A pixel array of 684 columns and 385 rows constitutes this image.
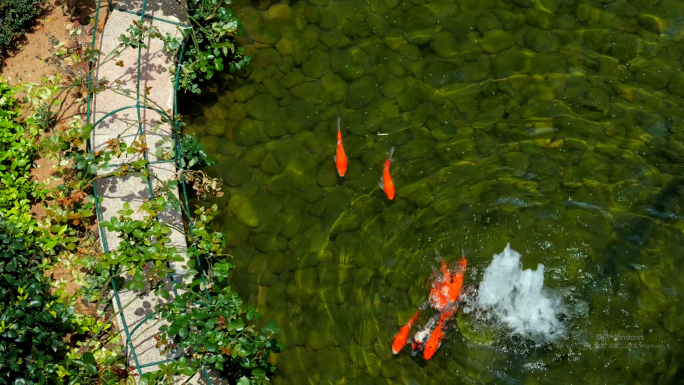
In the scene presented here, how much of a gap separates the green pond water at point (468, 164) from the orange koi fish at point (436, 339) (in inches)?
3.1

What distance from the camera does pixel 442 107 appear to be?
19.6 ft

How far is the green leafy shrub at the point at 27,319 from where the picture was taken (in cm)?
465

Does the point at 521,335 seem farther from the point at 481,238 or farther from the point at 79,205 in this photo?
the point at 79,205

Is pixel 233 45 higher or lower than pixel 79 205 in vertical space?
higher

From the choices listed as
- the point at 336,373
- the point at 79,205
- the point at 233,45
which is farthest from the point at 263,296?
the point at 233,45

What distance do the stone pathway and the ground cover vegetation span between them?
0.08 metres

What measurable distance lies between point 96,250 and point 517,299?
156 inches

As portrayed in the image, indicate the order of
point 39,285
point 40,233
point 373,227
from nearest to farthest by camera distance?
1. point 39,285
2. point 40,233
3. point 373,227

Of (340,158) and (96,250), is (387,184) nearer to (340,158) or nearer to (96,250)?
(340,158)

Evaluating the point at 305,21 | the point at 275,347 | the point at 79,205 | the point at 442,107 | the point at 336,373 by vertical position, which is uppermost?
the point at 305,21

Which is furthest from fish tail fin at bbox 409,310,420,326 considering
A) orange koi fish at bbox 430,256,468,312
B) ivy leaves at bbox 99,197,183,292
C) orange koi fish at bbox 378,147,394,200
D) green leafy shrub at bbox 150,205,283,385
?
ivy leaves at bbox 99,197,183,292

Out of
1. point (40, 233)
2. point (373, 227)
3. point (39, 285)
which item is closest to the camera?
point (39, 285)

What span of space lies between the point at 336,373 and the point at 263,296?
951 mm

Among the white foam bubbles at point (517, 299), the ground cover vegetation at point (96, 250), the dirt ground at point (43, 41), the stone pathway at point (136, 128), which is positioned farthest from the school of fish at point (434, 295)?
the dirt ground at point (43, 41)
